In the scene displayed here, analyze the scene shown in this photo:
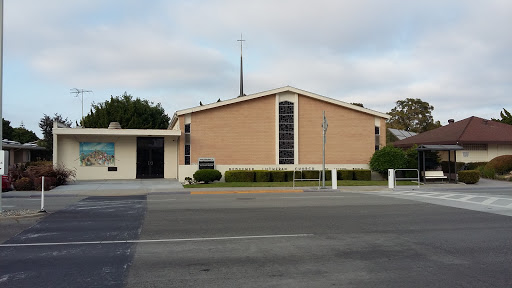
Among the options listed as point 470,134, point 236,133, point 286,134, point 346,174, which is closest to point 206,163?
point 236,133

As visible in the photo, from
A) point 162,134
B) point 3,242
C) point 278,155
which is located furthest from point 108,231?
point 278,155

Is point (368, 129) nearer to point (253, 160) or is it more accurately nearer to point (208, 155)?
point (253, 160)

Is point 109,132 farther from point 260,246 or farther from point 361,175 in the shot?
point 260,246

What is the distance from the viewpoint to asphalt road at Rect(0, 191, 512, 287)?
19.8 feet

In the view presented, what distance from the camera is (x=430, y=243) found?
8422 mm

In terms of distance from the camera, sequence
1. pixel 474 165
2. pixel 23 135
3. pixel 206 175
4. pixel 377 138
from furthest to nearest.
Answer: pixel 23 135
pixel 474 165
pixel 377 138
pixel 206 175

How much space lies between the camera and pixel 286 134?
29.0m

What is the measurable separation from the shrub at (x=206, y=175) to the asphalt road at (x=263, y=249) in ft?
39.3

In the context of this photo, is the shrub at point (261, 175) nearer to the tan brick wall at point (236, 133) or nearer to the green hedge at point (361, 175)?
the tan brick wall at point (236, 133)

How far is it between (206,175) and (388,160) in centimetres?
1184

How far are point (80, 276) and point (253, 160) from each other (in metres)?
22.5

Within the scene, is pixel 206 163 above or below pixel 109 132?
below

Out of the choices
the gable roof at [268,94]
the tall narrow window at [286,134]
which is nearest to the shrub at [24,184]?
the gable roof at [268,94]

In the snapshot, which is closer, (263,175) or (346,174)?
(263,175)
